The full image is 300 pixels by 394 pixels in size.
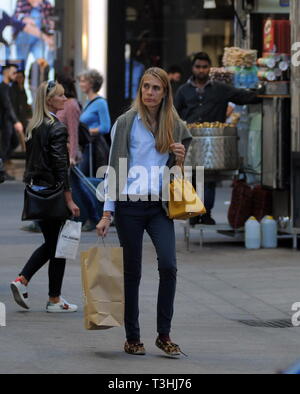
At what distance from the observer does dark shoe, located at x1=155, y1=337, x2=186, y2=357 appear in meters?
7.64

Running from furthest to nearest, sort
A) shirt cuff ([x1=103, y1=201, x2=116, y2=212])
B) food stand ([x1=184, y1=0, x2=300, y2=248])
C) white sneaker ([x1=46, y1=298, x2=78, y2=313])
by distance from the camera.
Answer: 1. food stand ([x1=184, y1=0, x2=300, y2=248])
2. white sneaker ([x1=46, y1=298, x2=78, y2=313])
3. shirt cuff ([x1=103, y1=201, x2=116, y2=212])

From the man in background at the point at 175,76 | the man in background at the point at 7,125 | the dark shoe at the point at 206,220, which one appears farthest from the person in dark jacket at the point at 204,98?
the man in background at the point at 175,76

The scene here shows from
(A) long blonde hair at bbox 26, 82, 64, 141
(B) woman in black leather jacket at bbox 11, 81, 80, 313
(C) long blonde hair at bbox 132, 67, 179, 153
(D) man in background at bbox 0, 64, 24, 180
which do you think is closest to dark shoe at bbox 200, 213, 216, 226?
(B) woman in black leather jacket at bbox 11, 81, 80, 313

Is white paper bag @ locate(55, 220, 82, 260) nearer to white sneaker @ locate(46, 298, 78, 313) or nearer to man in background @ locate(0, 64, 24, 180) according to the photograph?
white sneaker @ locate(46, 298, 78, 313)

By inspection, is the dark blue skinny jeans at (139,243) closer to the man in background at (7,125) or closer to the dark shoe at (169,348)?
the dark shoe at (169,348)

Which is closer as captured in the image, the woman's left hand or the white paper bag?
the woman's left hand

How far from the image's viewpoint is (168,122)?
7750 millimetres

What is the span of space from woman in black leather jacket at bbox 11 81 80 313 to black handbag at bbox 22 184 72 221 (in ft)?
0.16

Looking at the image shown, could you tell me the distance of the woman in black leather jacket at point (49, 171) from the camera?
9.28 m

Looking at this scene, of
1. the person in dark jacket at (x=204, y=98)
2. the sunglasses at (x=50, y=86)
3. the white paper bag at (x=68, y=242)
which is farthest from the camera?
the person in dark jacket at (x=204, y=98)

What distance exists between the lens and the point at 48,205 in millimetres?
9211

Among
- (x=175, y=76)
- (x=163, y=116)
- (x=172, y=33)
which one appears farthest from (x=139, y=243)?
(x=172, y=33)

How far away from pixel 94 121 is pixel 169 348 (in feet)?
23.6

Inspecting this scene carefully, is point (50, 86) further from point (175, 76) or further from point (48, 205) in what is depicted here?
point (175, 76)
